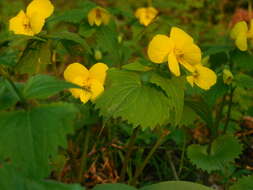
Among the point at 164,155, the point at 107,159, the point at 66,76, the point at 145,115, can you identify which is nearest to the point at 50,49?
the point at 66,76

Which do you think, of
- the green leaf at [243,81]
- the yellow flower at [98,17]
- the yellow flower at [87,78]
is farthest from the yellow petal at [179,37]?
the yellow flower at [98,17]

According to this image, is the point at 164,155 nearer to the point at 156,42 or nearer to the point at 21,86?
the point at 156,42

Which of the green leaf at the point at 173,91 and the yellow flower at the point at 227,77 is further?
the yellow flower at the point at 227,77

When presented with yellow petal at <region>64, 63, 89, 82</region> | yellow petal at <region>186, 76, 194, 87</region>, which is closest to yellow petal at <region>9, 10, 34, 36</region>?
yellow petal at <region>64, 63, 89, 82</region>

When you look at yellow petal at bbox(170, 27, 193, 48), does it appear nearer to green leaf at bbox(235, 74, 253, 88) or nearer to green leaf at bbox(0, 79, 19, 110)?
green leaf at bbox(235, 74, 253, 88)

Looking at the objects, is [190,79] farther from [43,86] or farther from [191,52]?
[43,86]

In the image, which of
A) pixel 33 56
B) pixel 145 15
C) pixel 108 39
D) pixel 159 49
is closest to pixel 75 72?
pixel 33 56

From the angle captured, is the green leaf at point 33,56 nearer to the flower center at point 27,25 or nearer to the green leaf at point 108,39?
the flower center at point 27,25
